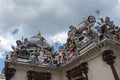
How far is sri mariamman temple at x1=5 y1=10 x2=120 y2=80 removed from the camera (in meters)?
16.0

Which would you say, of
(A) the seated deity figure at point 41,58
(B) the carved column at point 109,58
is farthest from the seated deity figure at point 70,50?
(B) the carved column at point 109,58

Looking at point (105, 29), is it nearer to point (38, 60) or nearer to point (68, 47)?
point (68, 47)

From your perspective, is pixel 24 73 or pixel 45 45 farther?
pixel 45 45

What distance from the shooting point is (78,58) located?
18766 mm

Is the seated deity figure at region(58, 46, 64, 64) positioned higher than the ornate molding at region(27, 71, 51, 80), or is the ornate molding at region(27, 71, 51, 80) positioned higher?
the seated deity figure at region(58, 46, 64, 64)

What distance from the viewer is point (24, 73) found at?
19750mm

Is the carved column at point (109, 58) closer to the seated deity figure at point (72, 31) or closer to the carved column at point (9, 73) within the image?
the seated deity figure at point (72, 31)

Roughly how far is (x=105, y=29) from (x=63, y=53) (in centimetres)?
709

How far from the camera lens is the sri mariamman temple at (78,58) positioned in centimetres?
1605

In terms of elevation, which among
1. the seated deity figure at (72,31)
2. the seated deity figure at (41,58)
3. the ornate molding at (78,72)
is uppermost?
the seated deity figure at (72,31)

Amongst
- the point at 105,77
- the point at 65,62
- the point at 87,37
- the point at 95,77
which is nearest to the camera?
the point at 105,77

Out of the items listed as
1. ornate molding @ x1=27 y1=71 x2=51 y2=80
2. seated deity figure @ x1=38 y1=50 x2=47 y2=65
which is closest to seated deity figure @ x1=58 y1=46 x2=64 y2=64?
seated deity figure @ x1=38 y1=50 x2=47 y2=65

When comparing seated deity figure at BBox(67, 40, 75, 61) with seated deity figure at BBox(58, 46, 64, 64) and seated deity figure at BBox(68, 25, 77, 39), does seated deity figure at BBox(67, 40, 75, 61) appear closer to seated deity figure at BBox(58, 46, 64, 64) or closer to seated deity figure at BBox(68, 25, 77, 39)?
seated deity figure at BBox(68, 25, 77, 39)

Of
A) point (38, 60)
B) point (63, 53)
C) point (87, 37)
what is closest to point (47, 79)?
point (38, 60)
